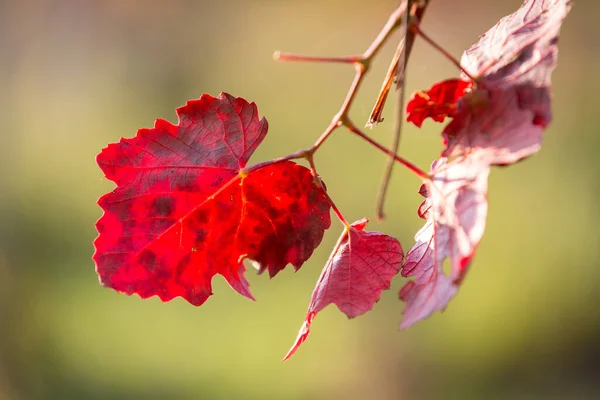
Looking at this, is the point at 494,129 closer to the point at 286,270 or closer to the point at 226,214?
the point at 226,214

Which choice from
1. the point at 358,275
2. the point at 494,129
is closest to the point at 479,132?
the point at 494,129

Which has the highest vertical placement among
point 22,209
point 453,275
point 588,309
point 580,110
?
point 22,209

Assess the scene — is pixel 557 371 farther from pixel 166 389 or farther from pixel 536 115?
pixel 536 115

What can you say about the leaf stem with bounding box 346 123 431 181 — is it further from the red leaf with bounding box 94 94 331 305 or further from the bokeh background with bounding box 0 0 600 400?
the bokeh background with bounding box 0 0 600 400

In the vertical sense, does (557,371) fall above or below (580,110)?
below

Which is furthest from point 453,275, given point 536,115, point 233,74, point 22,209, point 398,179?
point 22,209
